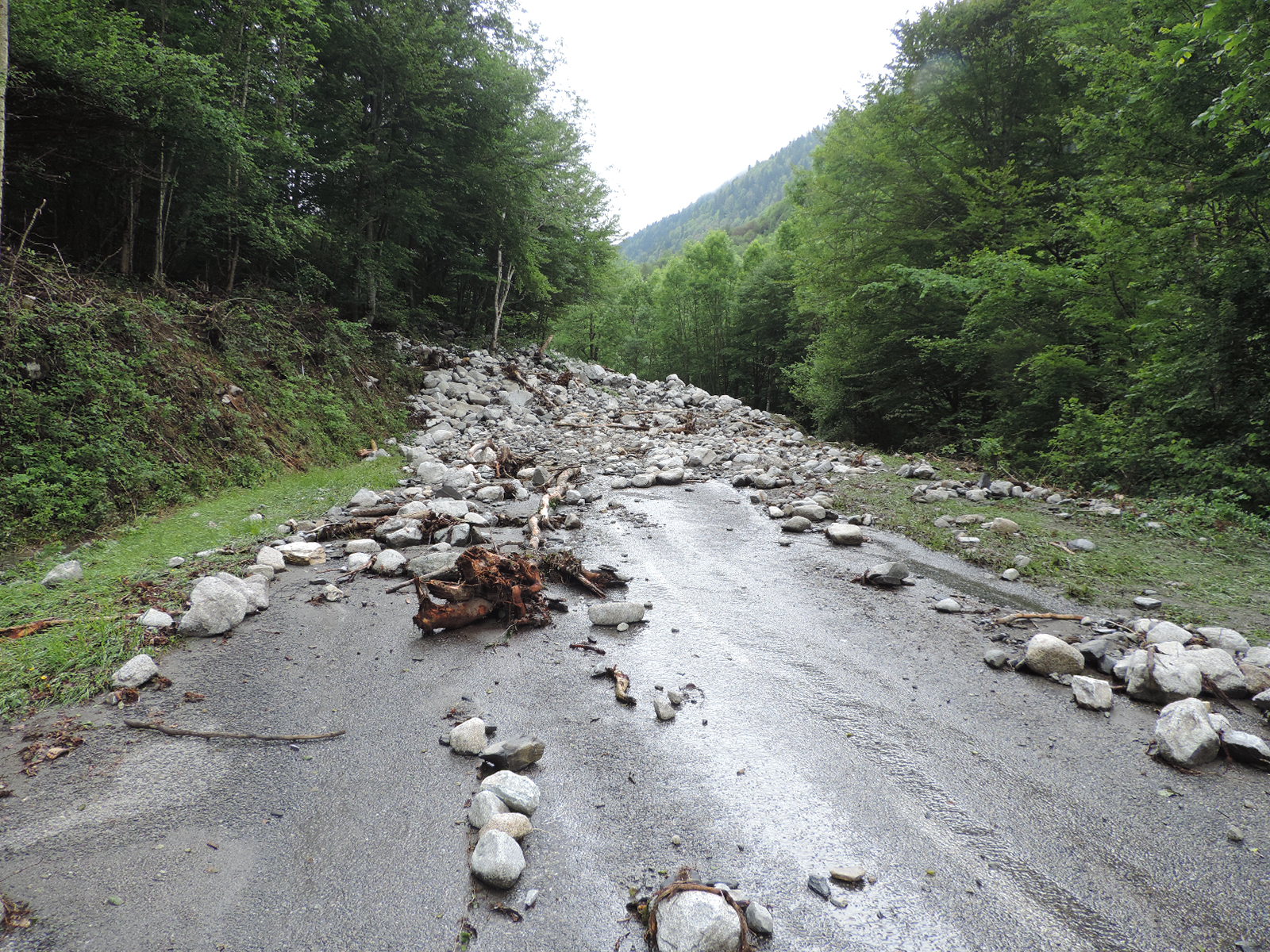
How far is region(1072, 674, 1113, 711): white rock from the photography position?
2.82 meters

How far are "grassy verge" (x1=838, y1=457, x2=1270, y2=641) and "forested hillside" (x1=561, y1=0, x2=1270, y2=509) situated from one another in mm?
970

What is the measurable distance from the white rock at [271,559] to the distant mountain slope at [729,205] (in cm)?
14060

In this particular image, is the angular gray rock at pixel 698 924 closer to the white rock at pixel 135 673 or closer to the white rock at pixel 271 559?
the white rock at pixel 135 673

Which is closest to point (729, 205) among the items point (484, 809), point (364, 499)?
point (364, 499)

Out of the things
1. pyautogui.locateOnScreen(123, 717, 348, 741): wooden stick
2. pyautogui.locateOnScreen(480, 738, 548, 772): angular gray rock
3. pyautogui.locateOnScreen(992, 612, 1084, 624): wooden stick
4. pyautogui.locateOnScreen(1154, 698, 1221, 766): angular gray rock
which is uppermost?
pyautogui.locateOnScreen(1154, 698, 1221, 766): angular gray rock

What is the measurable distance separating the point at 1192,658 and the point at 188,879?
15.6 ft

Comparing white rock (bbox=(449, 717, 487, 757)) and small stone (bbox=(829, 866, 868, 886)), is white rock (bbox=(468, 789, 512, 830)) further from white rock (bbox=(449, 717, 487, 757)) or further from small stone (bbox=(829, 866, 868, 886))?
small stone (bbox=(829, 866, 868, 886))

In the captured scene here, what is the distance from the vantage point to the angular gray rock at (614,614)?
152 inches

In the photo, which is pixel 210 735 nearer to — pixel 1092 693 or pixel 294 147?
pixel 1092 693

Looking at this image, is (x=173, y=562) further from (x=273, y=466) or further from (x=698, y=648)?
(x=698, y=648)

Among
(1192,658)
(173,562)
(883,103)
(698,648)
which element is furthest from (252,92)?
(1192,658)

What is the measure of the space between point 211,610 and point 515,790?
8.48ft

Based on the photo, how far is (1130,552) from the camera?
4.89m

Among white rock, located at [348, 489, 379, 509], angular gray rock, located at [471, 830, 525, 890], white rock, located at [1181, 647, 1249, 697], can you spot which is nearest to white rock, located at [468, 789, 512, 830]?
angular gray rock, located at [471, 830, 525, 890]
